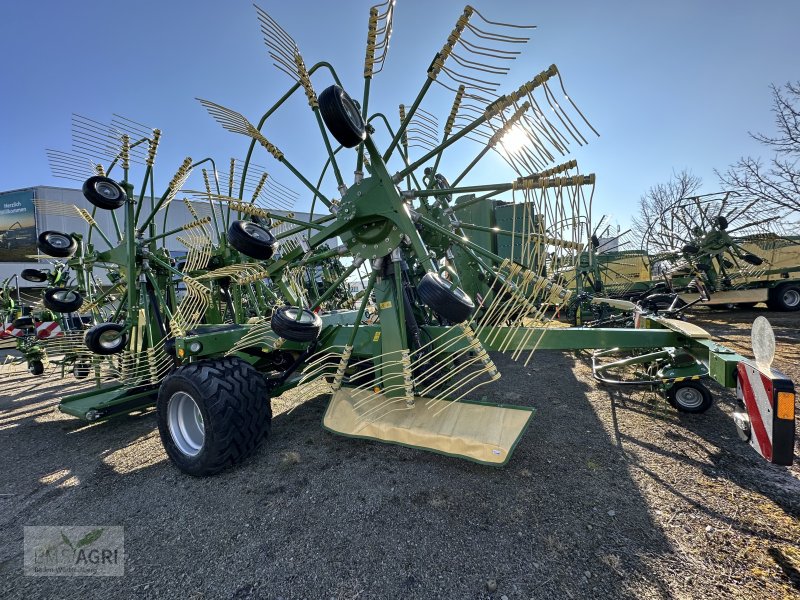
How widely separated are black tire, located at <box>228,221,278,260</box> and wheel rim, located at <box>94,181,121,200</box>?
6.47 ft

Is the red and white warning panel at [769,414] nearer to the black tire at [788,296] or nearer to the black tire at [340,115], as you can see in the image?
the black tire at [340,115]

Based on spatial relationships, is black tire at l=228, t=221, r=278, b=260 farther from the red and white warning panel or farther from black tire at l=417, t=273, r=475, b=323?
the red and white warning panel

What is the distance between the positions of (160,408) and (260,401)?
85 centimetres

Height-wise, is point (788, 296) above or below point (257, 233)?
below

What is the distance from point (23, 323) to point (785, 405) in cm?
1150

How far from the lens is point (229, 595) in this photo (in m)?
1.67

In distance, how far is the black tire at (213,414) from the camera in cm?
268

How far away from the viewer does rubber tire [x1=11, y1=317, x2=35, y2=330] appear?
7.61 metres

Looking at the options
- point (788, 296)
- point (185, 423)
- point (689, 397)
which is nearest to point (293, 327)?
point (185, 423)

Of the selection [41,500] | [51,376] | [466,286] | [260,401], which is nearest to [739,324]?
[466,286]

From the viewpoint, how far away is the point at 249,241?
103 inches

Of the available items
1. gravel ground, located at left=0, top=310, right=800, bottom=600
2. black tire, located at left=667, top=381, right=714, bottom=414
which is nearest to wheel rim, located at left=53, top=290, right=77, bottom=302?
gravel ground, located at left=0, top=310, right=800, bottom=600

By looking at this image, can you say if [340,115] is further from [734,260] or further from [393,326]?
[734,260]

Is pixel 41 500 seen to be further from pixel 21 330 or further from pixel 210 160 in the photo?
pixel 21 330
